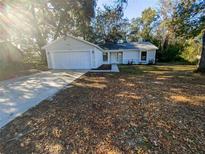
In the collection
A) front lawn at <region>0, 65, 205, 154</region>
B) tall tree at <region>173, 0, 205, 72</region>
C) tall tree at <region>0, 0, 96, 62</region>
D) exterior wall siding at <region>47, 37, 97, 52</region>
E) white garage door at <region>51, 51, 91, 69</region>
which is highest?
tall tree at <region>0, 0, 96, 62</region>

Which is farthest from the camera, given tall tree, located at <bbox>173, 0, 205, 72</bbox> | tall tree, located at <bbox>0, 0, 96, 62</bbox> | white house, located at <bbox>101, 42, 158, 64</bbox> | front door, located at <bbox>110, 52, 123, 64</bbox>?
front door, located at <bbox>110, 52, 123, 64</bbox>

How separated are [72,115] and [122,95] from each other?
2668 mm

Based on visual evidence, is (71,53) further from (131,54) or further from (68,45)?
(131,54)

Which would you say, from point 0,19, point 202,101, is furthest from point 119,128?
point 0,19

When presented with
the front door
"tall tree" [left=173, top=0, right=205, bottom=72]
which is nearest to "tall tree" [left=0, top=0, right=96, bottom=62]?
the front door

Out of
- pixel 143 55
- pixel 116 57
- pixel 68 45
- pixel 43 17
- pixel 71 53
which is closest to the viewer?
pixel 68 45

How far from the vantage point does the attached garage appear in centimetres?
1519

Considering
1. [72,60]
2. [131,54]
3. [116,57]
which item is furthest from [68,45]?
[131,54]

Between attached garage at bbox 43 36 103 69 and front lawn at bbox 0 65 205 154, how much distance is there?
9765 millimetres

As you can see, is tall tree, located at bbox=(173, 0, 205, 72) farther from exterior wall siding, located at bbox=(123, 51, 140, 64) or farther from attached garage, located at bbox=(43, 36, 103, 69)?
exterior wall siding, located at bbox=(123, 51, 140, 64)

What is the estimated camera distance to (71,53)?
15555 millimetres

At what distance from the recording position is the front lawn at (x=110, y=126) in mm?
3039

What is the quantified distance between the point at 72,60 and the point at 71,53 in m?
0.75

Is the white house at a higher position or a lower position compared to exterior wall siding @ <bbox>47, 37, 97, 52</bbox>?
lower
